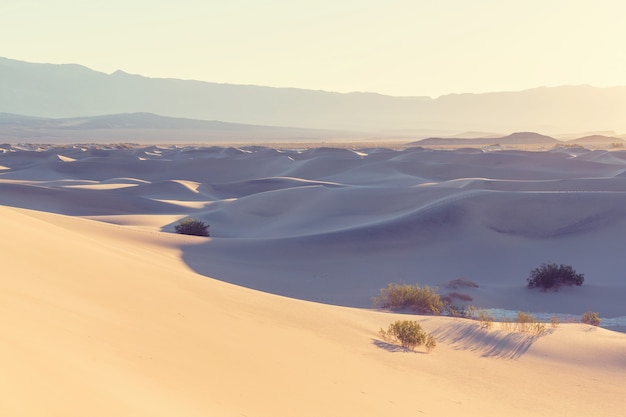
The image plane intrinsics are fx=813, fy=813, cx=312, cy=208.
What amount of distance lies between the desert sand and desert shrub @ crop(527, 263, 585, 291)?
0.33m

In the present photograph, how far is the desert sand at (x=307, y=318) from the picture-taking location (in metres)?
6.43

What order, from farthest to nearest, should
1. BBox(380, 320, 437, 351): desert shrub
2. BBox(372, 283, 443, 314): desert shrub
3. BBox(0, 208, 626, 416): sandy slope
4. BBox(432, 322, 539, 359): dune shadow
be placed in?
BBox(372, 283, 443, 314): desert shrub < BBox(432, 322, 539, 359): dune shadow < BBox(380, 320, 437, 351): desert shrub < BBox(0, 208, 626, 416): sandy slope

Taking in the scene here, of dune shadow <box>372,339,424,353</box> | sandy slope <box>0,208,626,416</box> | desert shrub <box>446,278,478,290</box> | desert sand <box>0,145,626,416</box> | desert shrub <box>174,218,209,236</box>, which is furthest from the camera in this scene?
desert shrub <box>174,218,209,236</box>

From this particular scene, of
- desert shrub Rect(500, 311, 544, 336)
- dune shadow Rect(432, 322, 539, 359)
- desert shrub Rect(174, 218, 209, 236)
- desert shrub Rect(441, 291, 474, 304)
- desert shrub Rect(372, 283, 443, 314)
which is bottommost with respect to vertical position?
desert shrub Rect(174, 218, 209, 236)

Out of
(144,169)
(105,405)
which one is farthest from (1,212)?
(144,169)

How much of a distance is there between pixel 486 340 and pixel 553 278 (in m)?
7.90

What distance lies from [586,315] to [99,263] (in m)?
8.69

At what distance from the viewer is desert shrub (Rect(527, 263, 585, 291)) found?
18.5m

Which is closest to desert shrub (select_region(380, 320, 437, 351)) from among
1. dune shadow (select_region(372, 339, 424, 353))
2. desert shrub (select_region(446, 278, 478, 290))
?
dune shadow (select_region(372, 339, 424, 353))

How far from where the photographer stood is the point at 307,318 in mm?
11250

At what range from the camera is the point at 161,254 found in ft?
61.5

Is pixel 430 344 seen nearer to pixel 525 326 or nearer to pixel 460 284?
pixel 525 326

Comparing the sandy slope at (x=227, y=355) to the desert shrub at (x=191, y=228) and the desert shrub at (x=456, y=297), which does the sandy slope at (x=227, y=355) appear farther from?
the desert shrub at (x=191, y=228)

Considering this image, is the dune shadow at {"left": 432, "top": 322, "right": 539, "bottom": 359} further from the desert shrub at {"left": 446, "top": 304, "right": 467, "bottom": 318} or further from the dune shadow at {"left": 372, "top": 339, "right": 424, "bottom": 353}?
the desert shrub at {"left": 446, "top": 304, "right": 467, "bottom": 318}
